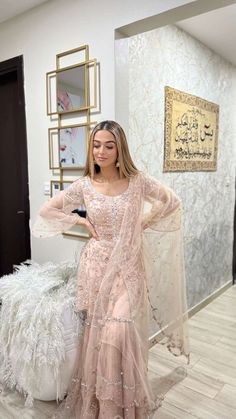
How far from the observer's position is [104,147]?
159 cm

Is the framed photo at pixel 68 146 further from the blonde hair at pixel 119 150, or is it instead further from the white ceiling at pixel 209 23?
the white ceiling at pixel 209 23

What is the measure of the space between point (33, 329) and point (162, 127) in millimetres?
1654

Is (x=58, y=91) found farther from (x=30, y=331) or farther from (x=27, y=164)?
(x=30, y=331)

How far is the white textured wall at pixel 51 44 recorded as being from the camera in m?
1.86

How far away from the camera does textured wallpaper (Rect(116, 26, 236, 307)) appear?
6.97ft

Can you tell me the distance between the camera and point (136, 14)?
1756mm

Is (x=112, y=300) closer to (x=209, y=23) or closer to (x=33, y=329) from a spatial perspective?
(x=33, y=329)

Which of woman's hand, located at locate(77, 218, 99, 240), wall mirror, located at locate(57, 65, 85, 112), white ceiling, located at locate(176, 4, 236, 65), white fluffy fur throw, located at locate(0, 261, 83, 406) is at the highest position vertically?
white ceiling, located at locate(176, 4, 236, 65)

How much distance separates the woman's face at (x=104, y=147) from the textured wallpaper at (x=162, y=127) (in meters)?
0.43

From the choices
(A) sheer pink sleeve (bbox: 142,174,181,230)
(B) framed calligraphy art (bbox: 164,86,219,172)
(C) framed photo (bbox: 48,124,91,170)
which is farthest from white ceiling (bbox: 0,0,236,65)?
(A) sheer pink sleeve (bbox: 142,174,181,230)

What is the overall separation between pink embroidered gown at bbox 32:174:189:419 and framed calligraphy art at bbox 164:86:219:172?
34.3 inches

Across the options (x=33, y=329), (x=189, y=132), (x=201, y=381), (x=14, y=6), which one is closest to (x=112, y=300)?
(x=33, y=329)

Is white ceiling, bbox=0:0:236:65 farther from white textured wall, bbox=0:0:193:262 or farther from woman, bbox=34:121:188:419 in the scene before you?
woman, bbox=34:121:188:419

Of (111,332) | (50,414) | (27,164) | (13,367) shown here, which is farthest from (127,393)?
(27,164)
